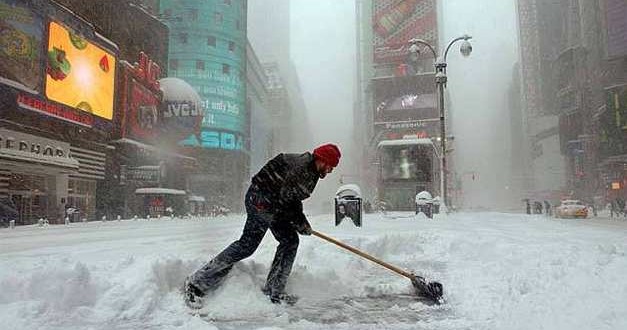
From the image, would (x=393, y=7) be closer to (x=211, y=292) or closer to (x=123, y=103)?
(x=123, y=103)

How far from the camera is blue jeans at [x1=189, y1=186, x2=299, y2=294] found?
4.14 meters

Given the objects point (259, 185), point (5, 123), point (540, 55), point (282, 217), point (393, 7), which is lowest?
point (282, 217)

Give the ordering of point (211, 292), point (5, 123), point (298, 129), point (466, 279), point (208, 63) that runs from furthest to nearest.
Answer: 1. point (298, 129)
2. point (208, 63)
3. point (5, 123)
4. point (466, 279)
5. point (211, 292)

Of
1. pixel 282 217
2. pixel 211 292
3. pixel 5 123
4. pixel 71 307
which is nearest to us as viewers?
pixel 71 307

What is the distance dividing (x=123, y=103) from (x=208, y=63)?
113 feet

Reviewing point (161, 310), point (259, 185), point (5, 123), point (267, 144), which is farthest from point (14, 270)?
point (267, 144)

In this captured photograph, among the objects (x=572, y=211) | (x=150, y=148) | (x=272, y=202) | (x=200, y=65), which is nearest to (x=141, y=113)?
(x=150, y=148)

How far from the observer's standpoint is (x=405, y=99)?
102 metres

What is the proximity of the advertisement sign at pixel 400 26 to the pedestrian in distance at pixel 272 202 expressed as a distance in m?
103

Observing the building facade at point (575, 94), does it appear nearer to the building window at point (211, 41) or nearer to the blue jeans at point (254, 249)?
the building window at point (211, 41)

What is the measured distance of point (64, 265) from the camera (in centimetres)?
394

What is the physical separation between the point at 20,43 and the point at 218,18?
147 feet

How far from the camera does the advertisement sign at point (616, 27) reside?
160ft

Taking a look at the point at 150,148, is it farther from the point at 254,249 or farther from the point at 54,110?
the point at 254,249
